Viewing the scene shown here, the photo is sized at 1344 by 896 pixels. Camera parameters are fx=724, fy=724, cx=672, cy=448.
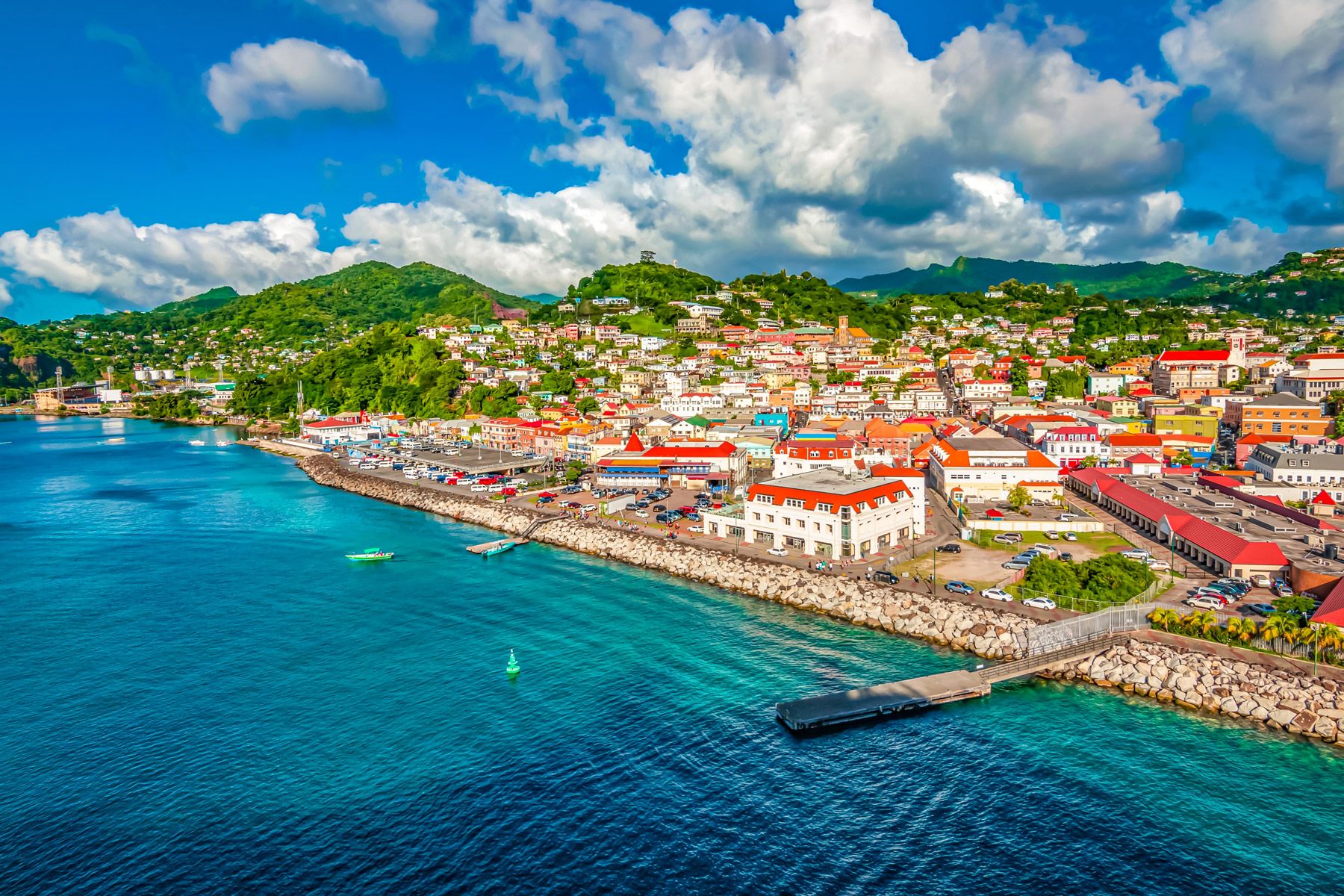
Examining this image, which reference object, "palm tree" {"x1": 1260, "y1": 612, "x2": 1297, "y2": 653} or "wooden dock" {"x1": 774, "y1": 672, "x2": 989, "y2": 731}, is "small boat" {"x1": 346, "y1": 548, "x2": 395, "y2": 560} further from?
"palm tree" {"x1": 1260, "y1": 612, "x2": 1297, "y2": 653}

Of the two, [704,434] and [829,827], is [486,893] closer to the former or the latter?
[829,827]

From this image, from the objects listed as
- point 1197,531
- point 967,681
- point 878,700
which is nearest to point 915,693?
point 878,700

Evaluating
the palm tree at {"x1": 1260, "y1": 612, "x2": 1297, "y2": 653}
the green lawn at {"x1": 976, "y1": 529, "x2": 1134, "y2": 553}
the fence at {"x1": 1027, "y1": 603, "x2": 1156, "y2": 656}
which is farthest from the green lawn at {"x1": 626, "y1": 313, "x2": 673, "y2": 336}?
the palm tree at {"x1": 1260, "y1": 612, "x2": 1297, "y2": 653}

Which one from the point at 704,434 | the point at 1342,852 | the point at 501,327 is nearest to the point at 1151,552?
the point at 1342,852

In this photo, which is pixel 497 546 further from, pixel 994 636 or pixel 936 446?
pixel 936 446

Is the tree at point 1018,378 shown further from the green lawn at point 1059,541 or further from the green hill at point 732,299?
the green lawn at point 1059,541

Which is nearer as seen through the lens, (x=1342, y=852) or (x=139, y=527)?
Result: (x=1342, y=852)
